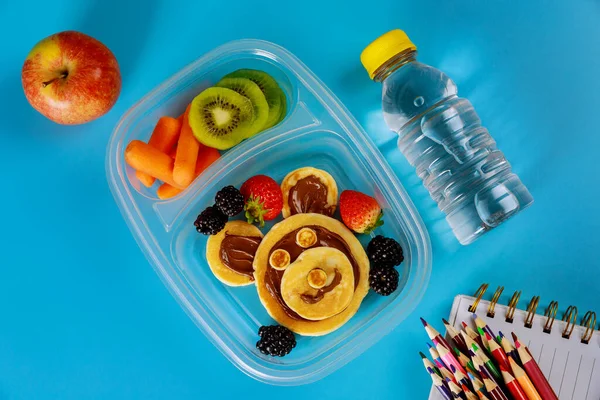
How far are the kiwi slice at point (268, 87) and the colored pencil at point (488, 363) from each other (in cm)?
61

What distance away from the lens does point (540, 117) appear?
4.09 ft

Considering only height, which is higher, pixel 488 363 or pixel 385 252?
pixel 385 252

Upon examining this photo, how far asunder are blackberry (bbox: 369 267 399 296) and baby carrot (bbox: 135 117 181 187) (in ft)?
1.65

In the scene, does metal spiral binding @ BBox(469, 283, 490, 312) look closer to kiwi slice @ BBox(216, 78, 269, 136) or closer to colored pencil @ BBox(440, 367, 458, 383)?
colored pencil @ BBox(440, 367, 458, 383)

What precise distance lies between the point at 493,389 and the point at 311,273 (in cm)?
40

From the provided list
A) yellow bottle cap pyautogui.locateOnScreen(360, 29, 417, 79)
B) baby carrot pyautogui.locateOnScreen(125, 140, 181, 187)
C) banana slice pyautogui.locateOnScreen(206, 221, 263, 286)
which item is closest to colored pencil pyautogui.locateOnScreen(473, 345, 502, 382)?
banana slice pyautogui.locateOnScreen(206, 221, 263, 286)

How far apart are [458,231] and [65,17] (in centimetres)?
99

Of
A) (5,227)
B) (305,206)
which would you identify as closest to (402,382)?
(305,206)

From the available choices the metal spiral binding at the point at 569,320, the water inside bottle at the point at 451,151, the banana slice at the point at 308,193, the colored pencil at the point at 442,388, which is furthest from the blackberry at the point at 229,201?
the metal spiral binding at the point at 569,320

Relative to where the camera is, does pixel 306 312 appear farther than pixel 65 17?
No

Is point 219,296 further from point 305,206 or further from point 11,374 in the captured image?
point 11,374

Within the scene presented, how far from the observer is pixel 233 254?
3.89 feet

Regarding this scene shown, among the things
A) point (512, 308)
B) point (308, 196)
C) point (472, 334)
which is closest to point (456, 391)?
A: point (472, 334)

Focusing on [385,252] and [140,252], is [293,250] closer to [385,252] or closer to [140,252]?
[385,252]
